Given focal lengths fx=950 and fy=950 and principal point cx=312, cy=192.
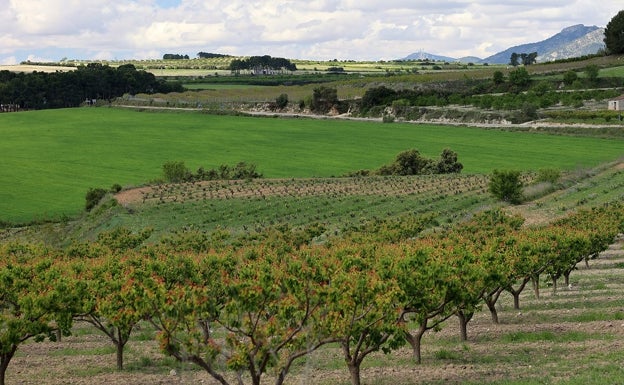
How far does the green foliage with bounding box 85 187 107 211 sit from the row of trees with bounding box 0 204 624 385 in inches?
2455

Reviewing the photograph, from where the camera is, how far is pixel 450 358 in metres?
32.3

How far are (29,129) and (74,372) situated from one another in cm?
14697

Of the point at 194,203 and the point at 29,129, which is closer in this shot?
the point at 194,203

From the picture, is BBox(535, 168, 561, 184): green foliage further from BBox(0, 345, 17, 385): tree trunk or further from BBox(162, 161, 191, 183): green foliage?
BBox(0, 345, 17, 385): tree trunk

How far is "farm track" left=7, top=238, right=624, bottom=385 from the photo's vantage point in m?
29.7

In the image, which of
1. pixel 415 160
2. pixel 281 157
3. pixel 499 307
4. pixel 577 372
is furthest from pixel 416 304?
pixel 281 157

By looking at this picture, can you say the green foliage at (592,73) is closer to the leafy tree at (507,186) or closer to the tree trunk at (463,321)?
the leafy tree at (507,186)

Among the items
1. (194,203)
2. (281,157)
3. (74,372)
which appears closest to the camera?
(74,372)

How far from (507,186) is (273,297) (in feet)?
198

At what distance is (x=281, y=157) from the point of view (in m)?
138

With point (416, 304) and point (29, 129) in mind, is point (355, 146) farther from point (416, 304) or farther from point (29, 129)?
point (416, 304)

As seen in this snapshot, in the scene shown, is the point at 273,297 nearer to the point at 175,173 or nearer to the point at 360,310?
the point at 360,310

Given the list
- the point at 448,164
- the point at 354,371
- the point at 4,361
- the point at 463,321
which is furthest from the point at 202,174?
the point at 354,371

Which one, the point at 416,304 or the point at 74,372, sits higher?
the point at 416,304
